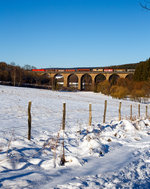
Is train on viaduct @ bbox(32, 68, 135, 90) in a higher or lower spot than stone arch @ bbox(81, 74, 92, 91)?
higher

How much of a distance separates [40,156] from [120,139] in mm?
3456

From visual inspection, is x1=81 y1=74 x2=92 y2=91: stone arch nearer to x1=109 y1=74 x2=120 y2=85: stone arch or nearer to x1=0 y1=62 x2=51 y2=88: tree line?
x1=109 y1=74 x2=120 y2=85: stone arch

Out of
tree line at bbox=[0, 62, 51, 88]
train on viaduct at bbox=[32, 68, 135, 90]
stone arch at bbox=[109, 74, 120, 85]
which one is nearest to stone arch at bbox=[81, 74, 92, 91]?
train on viaduct at bbox=[32, 68, 135, 90]

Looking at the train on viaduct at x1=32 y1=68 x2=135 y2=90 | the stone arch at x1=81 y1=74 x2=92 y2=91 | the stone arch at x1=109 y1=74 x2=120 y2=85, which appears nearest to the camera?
the stone arch at x1=109 y1=74 x2=120 y2=85

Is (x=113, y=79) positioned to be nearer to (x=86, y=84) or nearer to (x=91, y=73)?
(x=91, y=73)

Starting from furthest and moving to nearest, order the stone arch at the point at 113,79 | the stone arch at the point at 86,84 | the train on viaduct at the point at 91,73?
the stone arch at the point at 86,84, the train on viaduct at the point at 91,73, the stone arch at the point at 113,79

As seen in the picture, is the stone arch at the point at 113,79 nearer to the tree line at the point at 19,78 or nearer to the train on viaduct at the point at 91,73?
the train on viaduct at the point at 91,73

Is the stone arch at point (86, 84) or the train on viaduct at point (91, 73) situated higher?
the train on viaduct at point (91, 73)

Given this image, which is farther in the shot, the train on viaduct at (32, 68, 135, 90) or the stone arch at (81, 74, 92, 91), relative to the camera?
the stone arch at (81, 74, 92, 91)

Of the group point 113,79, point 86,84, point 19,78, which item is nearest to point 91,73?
point 113,79

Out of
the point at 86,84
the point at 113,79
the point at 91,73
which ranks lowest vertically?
the point at 86,84

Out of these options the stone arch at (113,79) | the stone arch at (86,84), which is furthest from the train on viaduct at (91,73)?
the stone arch at (86,84)

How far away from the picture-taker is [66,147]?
5.53 meters

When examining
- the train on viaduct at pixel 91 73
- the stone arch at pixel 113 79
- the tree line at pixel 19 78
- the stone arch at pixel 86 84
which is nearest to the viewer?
the tree line at pixel 19 78
